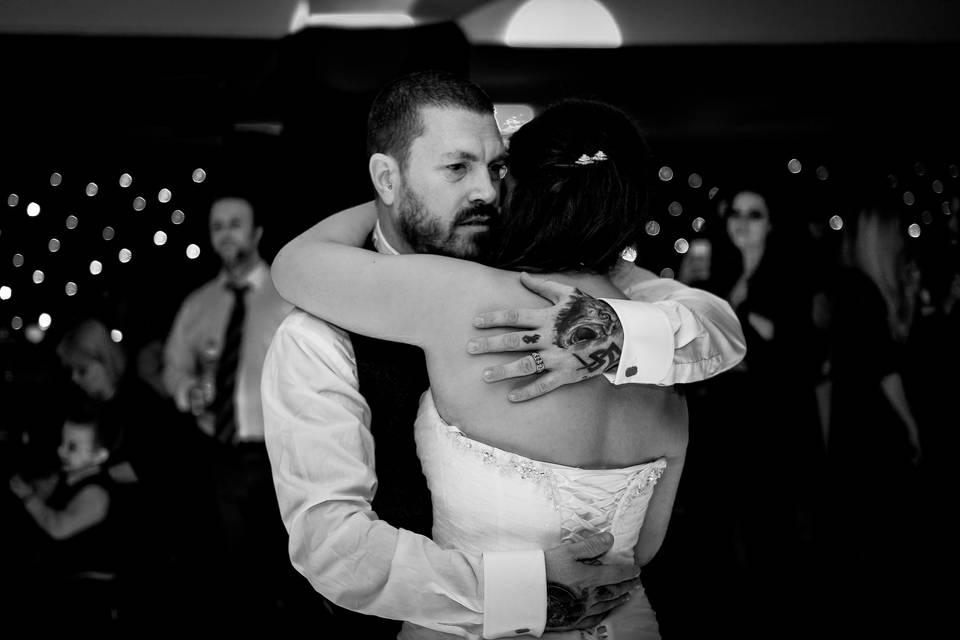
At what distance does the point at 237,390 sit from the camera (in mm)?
3781

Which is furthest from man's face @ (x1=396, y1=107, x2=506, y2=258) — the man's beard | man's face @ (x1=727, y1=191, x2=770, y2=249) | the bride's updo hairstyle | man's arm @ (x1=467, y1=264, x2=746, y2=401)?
man's face @ (x1=727, y1=191, x2=770, y2=249)

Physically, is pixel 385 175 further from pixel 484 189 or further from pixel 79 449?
pixel 79 449

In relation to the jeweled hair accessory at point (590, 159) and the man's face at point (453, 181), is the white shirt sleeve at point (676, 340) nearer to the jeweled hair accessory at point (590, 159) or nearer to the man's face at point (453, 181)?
the jeweled hair accessory at point (590, 159)

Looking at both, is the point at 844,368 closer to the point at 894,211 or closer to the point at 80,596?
the point at 894,211

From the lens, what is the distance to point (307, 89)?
104 inches

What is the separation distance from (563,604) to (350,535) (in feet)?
1.10

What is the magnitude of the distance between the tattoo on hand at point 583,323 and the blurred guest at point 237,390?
8.07 feet

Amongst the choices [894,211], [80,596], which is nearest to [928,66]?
[894,211]

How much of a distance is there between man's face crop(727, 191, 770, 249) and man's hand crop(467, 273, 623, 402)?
2.70 meters

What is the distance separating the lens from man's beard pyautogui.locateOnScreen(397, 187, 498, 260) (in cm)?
161

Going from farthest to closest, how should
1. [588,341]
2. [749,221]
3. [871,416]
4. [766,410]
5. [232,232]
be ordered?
[232,232] → [749,221] → [766,410] → [871,416] → [588,341]

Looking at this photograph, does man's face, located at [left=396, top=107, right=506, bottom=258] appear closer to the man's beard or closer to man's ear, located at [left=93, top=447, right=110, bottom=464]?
the man's beard

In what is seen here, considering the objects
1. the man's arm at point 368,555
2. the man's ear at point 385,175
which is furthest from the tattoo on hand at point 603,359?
the man's ear at point 385,175

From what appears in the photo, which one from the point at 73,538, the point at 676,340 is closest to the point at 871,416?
the point at 676,340
